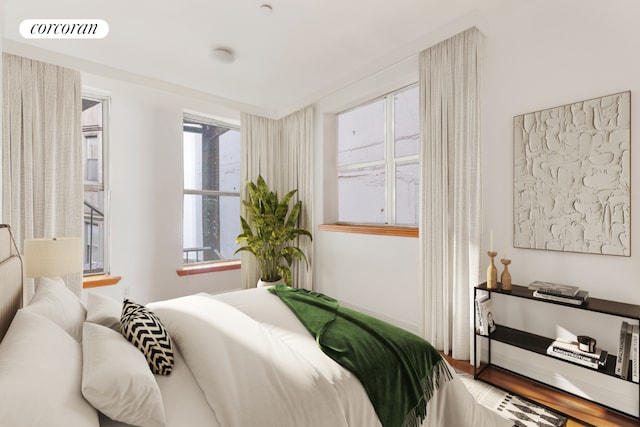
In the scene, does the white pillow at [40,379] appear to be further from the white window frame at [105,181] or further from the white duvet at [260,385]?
the white window frame at [105,181]

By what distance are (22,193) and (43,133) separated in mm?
572

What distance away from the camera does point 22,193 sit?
2705 mm

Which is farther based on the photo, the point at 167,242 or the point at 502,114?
the point at 167,242

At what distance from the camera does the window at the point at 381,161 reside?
10.2 ft

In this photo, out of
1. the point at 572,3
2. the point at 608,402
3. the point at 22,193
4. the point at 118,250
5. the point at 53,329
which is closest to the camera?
the point at 53,329

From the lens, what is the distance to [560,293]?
184 centimetres

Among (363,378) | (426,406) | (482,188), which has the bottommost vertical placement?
(426,406)

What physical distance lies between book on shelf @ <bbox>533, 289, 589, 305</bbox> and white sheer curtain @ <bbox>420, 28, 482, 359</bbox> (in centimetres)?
45

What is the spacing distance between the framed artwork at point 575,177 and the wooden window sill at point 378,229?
911 millimetres

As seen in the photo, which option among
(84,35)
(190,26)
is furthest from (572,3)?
(84,35)

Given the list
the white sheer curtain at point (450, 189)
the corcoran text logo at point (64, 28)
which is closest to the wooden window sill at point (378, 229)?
the white sheer curtain at point (450, 189)

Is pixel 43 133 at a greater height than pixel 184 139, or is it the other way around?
pixel 184 139

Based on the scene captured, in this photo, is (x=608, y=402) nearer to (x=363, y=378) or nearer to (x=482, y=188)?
(x=482, y=188)

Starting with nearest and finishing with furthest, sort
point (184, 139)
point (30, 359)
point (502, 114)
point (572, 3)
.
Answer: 1. point (30, 359)
2. point (572, 3)
3. point (502, 114)
4. point (184, 139)
